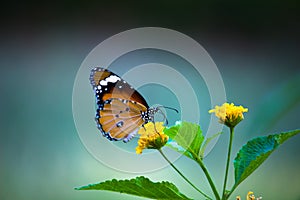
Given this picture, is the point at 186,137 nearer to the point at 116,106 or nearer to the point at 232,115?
the point at 232,115

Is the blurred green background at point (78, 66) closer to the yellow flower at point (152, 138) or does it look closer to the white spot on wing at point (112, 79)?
the white spot on wing at point (112, 79)

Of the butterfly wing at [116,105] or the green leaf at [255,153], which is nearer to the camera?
the green leaf at [255,153]

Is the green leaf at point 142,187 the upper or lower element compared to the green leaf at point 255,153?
lower

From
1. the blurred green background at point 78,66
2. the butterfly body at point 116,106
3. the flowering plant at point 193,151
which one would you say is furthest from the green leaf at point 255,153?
the blurred green background at point 78,66

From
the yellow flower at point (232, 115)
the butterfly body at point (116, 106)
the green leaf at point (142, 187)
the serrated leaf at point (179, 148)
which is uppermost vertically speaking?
the butterfly body at point (116, 106)

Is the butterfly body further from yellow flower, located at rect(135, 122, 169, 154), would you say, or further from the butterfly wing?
yellow flower, located at rect(135, 122, 169, 154)

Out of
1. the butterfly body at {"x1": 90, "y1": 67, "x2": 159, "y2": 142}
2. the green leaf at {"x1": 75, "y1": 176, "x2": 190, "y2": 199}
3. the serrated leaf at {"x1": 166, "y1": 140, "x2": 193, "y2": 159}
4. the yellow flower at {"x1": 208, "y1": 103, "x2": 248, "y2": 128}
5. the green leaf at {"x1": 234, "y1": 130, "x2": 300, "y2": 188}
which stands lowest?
the green leaf at {"x1": 75, "y1": 176, "x2": 190, "y2": 199}

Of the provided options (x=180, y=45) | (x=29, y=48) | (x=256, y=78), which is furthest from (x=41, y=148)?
(x=256, y=78)

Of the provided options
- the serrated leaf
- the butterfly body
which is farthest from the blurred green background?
the serrated leaf
